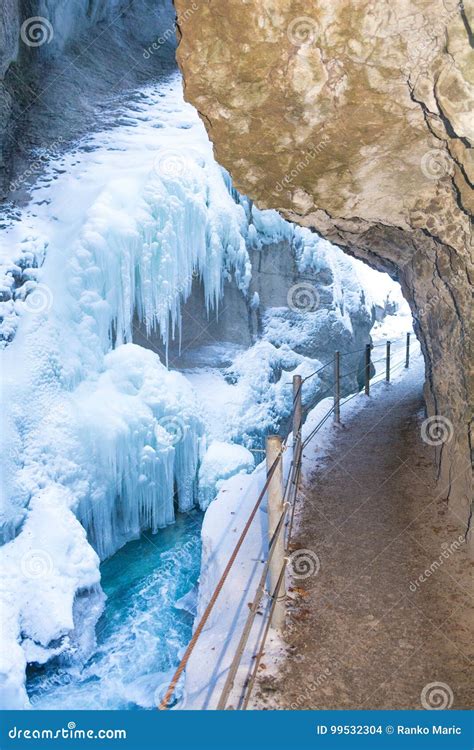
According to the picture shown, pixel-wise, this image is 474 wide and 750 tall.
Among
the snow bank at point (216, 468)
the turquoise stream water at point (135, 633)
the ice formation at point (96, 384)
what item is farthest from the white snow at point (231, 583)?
the snow bank at point (216, 468)

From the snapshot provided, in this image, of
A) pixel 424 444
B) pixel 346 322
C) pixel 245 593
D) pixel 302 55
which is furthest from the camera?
pixel 346 322

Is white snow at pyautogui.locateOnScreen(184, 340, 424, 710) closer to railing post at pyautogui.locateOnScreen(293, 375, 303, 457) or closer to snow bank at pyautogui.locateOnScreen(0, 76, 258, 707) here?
railing post at pyautogui.locateOnScreen(293, 375, 303, 457)

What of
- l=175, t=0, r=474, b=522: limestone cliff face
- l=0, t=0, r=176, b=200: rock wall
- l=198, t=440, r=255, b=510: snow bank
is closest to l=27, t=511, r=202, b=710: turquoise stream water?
l=198, t=440, r=255, b=510: snow bank

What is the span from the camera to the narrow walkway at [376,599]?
3.14 metres

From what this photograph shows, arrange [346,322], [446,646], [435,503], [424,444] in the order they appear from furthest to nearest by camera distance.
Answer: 1. [346,322]
2. [424,444]
3. [435,503]
4. [446,646]

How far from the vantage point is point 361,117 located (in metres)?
4.14

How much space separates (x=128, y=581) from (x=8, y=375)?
4.63 metres

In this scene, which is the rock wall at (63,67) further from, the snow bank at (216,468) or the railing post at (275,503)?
the railing post at (275,503)

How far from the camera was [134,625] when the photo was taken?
8.76 m

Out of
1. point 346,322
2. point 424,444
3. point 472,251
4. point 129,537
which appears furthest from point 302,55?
point 346,322

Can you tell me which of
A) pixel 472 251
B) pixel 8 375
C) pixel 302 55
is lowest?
pixel 8 375

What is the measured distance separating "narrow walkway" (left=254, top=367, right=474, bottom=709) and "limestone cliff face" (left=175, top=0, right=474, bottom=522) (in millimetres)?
661

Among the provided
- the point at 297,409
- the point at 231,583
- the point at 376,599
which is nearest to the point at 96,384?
the point at 297,409

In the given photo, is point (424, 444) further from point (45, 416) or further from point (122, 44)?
point (122, 44)
